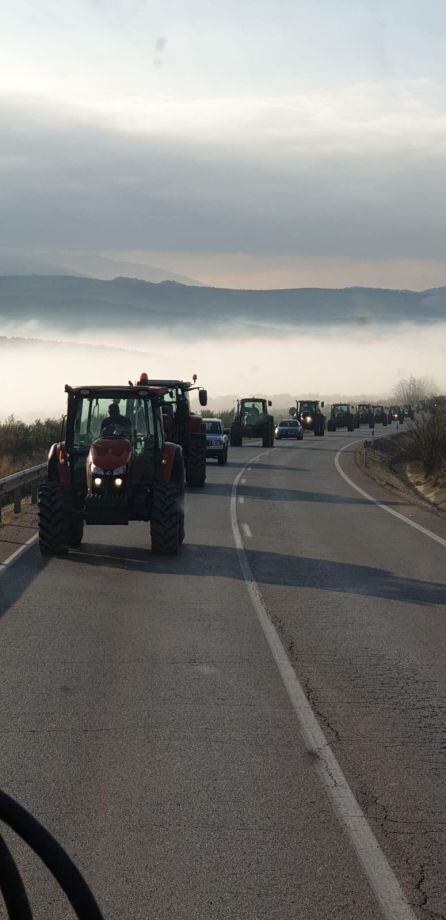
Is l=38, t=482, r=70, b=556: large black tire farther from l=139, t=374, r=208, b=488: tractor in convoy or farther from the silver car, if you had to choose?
the silver car

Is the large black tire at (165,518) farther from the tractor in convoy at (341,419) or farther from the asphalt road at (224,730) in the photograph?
the tractor in convoy at (341,419)

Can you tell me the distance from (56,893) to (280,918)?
97 centimetres

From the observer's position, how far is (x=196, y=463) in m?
30.9

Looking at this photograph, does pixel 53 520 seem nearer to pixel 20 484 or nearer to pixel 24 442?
pixel 20 484

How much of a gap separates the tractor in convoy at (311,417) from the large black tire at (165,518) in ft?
192

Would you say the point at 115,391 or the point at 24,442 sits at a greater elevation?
the point at 115,391

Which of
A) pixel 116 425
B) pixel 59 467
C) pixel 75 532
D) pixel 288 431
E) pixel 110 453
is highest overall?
pixel 116 425

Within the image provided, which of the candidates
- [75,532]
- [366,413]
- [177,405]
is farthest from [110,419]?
[366,413]

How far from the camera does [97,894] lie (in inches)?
201

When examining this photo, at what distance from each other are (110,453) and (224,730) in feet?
31.3

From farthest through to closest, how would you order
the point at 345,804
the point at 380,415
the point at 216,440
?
the point at 380,415, the point at 216,440, the point at 345,804

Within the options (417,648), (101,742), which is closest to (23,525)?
(417,648)

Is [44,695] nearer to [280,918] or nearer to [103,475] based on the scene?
[280,918]

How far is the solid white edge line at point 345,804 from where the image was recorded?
202 inches
